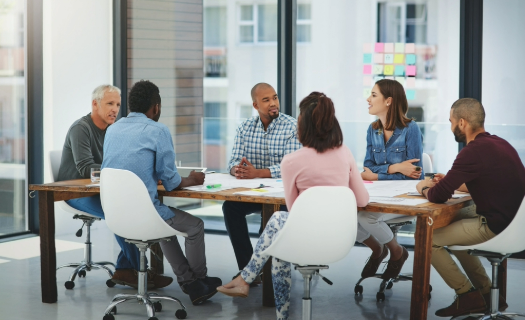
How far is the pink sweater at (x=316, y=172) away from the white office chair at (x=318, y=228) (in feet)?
0.69

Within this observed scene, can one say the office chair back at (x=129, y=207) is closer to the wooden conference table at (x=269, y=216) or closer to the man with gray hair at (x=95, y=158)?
the wooden conference table at (x=269, y=216)

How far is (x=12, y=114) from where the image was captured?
240 inches

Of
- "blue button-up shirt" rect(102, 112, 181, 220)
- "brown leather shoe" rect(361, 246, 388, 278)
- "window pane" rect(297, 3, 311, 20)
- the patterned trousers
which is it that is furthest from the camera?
"window pane" rect(297, 3, 311, 20)

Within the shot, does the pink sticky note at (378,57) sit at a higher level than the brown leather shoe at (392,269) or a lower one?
higher

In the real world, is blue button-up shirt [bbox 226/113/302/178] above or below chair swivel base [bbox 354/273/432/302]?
above

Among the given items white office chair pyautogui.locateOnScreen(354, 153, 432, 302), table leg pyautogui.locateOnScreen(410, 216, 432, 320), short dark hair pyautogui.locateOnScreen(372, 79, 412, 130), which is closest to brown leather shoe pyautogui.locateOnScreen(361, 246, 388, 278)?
white office chair pyautogui.locateOnScreen(354, 153, 432, 302)

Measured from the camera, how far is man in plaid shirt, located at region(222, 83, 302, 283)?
450 centimetres

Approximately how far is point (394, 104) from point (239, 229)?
1.33 metres

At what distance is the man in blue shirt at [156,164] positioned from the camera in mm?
3756

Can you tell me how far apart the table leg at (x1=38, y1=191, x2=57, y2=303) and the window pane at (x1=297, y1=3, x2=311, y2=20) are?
3090mm

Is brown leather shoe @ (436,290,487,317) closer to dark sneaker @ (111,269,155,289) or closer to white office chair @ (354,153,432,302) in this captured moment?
white office chair @ (354,153,432,302)

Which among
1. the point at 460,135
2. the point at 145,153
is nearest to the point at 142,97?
the point at 145,153

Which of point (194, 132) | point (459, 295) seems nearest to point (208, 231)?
point (194, 132)

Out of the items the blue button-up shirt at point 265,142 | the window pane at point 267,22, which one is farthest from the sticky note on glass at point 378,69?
the blue button-up shirt at point 265,142
